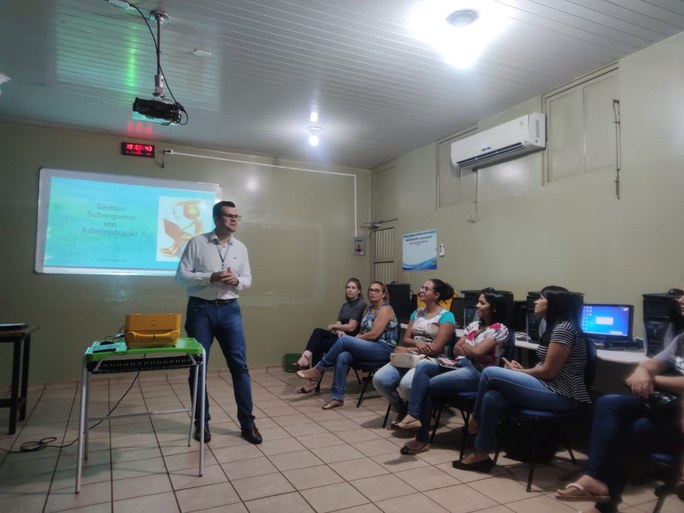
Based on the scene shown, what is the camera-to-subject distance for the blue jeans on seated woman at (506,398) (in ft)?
7.56

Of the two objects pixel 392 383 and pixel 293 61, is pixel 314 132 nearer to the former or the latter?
pixel 293 61

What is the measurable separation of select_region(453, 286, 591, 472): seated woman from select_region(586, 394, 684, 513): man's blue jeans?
0.26 meters

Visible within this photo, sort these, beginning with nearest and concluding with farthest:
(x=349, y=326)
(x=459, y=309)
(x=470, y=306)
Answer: (x=470, y=306) < (x=459, y=309) < (x=349, y=326)

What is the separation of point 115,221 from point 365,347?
122 inches

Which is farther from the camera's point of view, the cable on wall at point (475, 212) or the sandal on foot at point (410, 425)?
the cable on wall at point (475, 212)

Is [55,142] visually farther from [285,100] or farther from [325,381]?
[325,381]

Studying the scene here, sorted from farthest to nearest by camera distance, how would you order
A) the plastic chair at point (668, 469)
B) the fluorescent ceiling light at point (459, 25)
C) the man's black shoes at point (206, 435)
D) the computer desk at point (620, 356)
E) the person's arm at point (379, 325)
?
the person's arm at point (379, 325) < the man's black shoes at point (206, 435) < the fluorescent ceiling light at point (459, 25) < the computer desk at point (620, 356) < the plastic chair at point (668, 469)

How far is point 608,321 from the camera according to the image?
9.43 feet

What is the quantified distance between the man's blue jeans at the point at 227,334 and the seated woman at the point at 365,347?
0.99 meters

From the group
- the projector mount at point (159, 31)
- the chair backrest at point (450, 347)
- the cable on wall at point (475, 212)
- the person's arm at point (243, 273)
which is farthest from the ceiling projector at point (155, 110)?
the cable on wall at point (475, 212)

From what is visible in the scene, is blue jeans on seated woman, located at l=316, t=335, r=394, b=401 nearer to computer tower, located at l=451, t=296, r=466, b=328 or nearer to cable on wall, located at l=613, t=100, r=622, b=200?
computer tower, located at l=451, t=296, r=466, b=328

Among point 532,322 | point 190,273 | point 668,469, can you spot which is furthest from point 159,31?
point 668,469

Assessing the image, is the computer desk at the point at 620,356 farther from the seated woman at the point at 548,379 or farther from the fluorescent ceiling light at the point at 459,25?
the fluorescent ceiling light at the point at 459,25

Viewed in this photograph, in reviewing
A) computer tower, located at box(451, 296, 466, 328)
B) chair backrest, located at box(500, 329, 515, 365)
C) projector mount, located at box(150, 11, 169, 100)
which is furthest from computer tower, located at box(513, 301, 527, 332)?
projector mount, located at box(150, 11, 169, 100)
